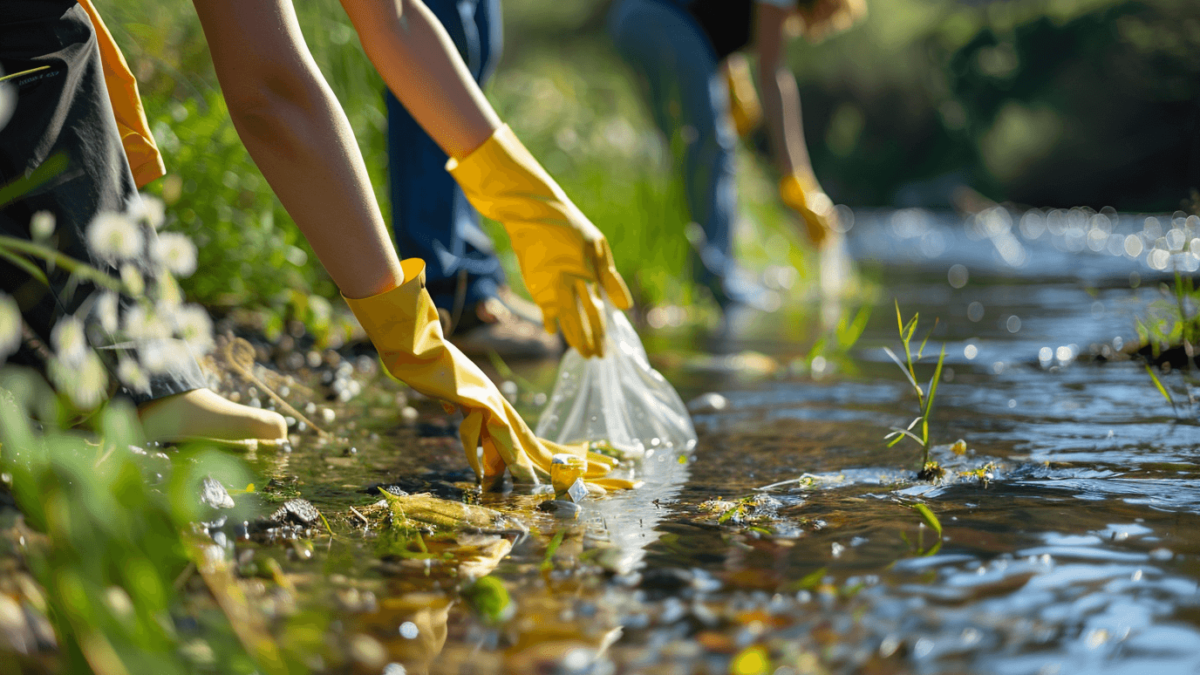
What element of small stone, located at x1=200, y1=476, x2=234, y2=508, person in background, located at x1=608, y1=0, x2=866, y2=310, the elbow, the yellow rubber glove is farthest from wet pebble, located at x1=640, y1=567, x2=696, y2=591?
the yellow rubber glove

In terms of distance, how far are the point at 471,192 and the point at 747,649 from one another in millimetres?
1193

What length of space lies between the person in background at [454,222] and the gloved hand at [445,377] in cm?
125

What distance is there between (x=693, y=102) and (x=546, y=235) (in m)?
2.78

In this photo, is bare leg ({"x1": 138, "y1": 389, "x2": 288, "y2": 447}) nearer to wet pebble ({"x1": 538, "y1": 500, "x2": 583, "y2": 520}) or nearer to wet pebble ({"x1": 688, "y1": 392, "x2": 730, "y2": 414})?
wet pebble ({"x1": 538, "y1": 500, "x2": 583, "y2": 520})

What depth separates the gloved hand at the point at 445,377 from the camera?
1.64 metres

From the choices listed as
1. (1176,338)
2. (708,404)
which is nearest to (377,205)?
(708,404)

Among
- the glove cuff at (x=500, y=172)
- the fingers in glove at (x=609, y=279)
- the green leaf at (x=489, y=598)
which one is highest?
the glove cuff at (x=500, y=172)

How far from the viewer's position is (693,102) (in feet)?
14.8

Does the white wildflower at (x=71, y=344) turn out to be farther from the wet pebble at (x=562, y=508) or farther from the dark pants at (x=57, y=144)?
the wet pebble at (x=562, y=508)

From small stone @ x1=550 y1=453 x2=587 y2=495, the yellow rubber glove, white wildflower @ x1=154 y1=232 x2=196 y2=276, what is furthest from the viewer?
the yellow rubber glove

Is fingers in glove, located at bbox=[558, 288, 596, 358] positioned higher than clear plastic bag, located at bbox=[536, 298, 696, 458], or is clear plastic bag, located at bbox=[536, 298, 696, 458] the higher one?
fingers in glove, located at bbox=[558, 288, 596, 358]

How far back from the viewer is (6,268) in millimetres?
1560

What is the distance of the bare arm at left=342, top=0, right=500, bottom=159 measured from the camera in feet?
5.72

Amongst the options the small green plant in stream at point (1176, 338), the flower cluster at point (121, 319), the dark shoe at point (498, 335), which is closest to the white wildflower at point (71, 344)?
the flower cluster at point (121, 319)
